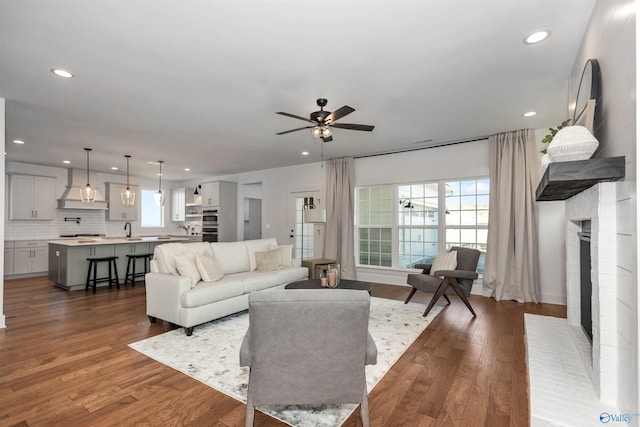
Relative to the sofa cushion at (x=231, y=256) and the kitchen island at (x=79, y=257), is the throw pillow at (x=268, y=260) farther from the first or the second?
the kitchen island at (x=79, y=257)

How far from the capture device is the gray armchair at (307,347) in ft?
5.04

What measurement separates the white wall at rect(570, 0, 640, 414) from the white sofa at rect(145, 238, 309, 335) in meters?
3.37

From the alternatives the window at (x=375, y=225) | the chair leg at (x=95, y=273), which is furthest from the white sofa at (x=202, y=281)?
the chair leg at (x=95, y=273)

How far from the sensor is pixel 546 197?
246 centimetres

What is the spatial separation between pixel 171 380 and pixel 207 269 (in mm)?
1576

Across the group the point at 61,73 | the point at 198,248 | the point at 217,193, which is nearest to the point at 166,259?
the point at 198,248

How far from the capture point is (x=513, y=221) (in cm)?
467

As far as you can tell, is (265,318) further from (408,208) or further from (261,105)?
(408,208)

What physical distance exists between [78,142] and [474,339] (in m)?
6.72

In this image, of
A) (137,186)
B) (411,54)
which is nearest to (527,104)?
(411,54)

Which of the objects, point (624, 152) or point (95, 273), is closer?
point (624, 152)

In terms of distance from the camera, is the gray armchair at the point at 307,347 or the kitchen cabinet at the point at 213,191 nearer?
the gray armchair at the point at 307,347

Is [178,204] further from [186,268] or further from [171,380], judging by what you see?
[171,380]
